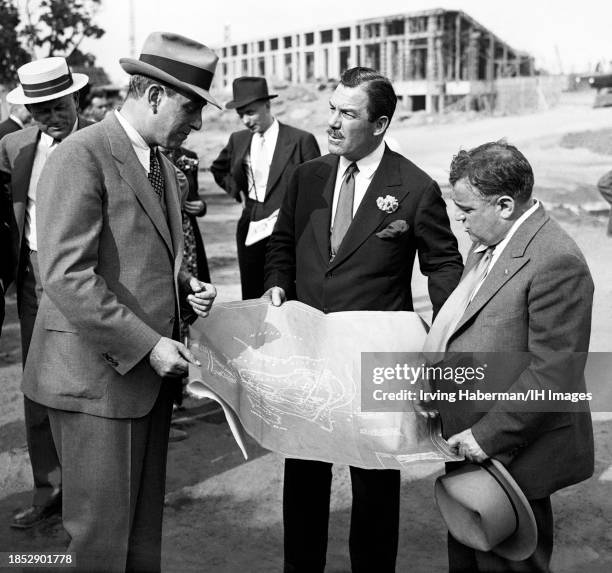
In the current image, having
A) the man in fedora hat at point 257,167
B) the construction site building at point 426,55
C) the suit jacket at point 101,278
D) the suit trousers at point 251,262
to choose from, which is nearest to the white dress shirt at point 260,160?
the man in fedora hat at point 257,167

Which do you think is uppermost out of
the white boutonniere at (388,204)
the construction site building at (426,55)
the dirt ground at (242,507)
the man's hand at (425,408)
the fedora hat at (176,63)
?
the fedora hat at (176,63)

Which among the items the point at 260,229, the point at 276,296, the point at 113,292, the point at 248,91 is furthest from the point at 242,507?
the point at 248,91

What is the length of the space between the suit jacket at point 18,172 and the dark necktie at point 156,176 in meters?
1.55

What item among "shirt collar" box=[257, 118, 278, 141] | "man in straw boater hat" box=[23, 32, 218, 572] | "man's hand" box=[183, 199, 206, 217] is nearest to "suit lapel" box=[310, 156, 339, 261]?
"man in straw boater hat" box=[23, 32, 218, 572]

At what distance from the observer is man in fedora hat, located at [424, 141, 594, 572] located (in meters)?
2.78

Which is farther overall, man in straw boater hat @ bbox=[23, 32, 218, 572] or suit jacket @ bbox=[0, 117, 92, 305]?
suit jacket @ bbox=[0, 117, 92, 305]

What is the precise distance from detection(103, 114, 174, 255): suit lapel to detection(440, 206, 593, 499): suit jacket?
1.05 meters

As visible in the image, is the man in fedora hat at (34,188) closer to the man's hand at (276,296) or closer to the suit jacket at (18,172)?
the suit jacket at (18,172)

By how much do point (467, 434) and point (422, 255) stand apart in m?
1.03

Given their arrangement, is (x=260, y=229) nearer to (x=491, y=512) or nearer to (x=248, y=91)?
(x=248, y=91)

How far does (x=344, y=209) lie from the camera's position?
147 inches

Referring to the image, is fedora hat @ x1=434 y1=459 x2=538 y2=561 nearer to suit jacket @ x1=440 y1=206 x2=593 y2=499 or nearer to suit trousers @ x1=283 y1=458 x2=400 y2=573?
suit jacket @ x1=440 y1=206 x2=593 y2=499

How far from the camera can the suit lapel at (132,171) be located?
292 cm

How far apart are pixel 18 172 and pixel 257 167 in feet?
8.57
